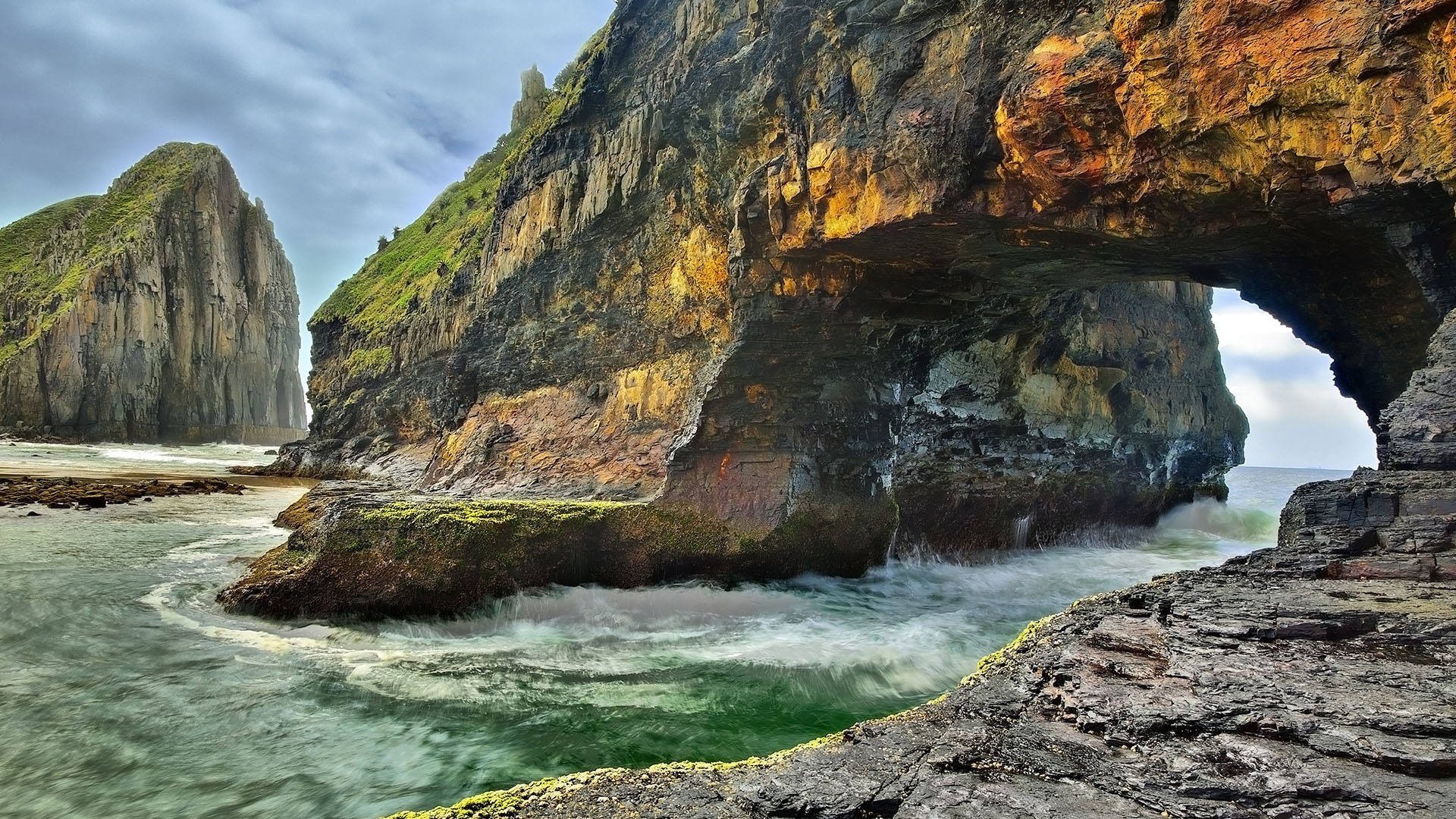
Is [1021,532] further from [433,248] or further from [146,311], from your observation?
[146,311]

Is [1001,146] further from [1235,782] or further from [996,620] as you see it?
[1235,782]

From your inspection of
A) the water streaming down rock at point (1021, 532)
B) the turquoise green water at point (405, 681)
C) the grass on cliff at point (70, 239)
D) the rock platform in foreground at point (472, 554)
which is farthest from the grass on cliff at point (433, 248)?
the grass on cliff at point (70, 239)

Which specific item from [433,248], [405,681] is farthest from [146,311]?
[405,681]

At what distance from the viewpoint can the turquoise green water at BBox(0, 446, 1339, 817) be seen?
5219mm

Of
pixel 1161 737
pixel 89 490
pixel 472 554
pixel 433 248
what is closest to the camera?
pixel 1161 737

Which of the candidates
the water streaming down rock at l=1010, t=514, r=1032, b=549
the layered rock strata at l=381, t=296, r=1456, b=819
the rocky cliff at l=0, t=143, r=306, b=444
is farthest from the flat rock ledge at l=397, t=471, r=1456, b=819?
the rocky cliff at l=0, t=143, r=306, b=444

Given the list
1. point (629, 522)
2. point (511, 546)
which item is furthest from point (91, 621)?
point (629, 522)

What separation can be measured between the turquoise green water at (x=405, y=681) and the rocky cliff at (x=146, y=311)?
62.6m

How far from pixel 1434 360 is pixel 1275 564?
2163 mm

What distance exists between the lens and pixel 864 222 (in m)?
9.70

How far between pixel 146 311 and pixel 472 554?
251 feet

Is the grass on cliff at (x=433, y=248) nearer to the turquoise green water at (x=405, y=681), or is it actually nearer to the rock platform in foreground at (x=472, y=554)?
the rock platform in foreground at (x=472, y=554)

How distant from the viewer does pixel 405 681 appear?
7.29 m

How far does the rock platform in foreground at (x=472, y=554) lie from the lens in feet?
31.2
